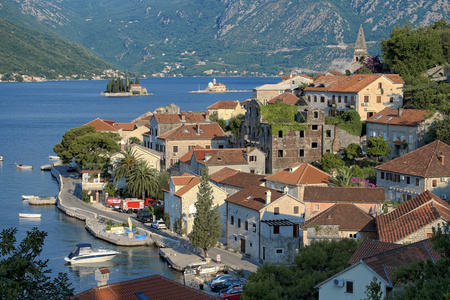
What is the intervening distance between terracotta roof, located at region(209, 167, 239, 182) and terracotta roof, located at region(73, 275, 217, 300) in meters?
28.2

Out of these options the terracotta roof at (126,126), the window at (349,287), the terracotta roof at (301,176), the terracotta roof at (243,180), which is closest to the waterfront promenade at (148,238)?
the terracotta roof at (243,180)

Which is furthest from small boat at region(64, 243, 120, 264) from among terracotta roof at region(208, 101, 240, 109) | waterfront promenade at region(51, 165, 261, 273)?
terracotta roof at region(208, 101, 240, 109)

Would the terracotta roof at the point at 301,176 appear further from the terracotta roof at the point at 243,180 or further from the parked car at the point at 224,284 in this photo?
the parked car at the point at 224,284

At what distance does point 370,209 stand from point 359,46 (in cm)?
6464

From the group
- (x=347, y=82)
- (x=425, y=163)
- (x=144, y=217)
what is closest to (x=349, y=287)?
(x=425, y=163)

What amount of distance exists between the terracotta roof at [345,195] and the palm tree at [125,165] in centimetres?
2326

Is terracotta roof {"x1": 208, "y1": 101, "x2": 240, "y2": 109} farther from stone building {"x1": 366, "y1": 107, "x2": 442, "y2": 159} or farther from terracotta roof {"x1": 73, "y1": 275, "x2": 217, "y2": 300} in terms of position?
terracotta roof {"x1": 73, "y1": 275, "x2": 217, "y2": 300}

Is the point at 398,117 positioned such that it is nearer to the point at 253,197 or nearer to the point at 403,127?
the point at 403,127

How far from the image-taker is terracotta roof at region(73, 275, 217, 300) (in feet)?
72.7

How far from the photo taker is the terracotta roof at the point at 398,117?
5450cm

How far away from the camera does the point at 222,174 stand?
5256 cm

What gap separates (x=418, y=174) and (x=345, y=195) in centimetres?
623

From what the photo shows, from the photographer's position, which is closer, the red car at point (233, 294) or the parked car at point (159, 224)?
the red car at point (233, 294)

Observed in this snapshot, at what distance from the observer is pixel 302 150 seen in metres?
59.1
